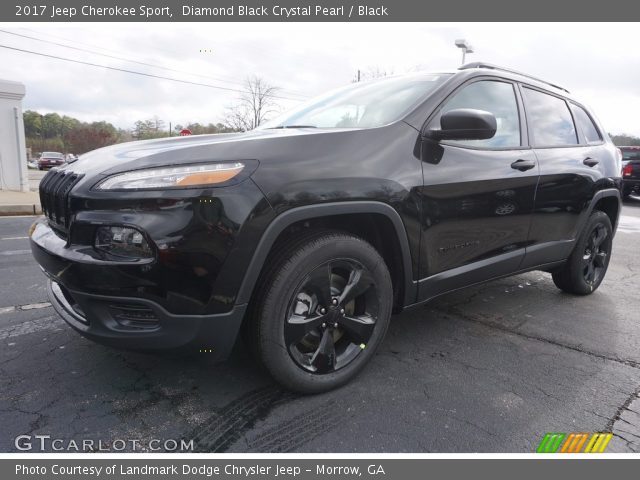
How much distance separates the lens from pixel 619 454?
1.89m

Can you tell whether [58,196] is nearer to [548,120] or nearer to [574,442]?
[574,442]

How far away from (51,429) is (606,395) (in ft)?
8.88

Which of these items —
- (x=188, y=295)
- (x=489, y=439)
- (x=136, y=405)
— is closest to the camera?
(x=188, y=295)

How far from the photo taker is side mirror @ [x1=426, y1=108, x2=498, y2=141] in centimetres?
228

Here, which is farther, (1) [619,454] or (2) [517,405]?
(2) [517,405]

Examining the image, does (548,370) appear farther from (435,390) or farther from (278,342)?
(278,342)

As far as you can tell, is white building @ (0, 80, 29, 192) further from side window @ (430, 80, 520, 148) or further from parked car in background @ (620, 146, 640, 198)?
parked car in background @ (620, 146, 640, 198)

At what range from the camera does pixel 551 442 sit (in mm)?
1959

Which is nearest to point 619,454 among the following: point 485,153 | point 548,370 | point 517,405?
point 517,405

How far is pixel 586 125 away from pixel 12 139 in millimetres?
13891

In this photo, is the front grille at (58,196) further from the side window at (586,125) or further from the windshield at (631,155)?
the windshield at (631,155)

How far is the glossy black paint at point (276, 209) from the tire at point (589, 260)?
3.81 feet

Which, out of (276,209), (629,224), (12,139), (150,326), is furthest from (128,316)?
(12,139)

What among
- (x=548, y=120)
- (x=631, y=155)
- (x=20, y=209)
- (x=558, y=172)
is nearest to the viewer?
(x=558, y=172)
